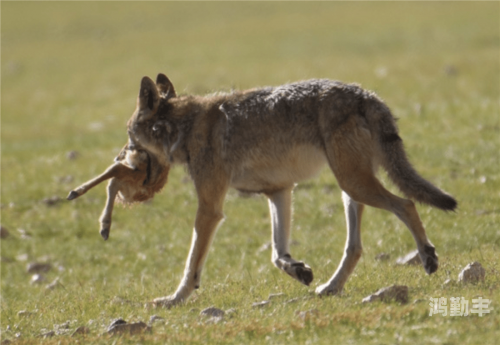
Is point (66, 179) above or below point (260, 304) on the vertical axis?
above

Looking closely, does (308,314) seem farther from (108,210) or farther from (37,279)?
(37,279)

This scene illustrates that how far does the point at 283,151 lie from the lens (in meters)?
7.02

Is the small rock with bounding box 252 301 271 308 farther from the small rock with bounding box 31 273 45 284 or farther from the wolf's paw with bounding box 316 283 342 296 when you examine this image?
the small rock with bounding box 31 273 45 284

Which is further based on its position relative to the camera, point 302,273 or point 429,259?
point 302,273

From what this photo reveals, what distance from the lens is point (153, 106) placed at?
7898 millimetres

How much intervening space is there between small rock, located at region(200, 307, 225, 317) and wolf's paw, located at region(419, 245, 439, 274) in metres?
1.69

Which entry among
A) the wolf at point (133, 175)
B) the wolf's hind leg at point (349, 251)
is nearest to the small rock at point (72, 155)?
the wolf at point (133, 175)

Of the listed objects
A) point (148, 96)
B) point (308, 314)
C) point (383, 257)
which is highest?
point (148, 96)

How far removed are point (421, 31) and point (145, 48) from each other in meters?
13.3

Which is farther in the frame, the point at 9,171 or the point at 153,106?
the point at 9,171

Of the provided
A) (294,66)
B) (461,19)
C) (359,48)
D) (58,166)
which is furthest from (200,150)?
(461,19)

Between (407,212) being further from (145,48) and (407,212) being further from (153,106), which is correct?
(145,48)

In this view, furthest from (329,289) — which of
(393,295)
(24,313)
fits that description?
(24,313)

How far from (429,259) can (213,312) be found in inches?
70.9
